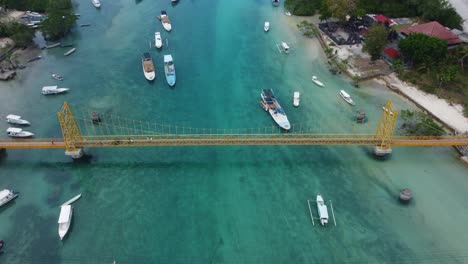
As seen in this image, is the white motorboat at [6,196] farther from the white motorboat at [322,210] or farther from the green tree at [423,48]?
the green tree at [423,48]

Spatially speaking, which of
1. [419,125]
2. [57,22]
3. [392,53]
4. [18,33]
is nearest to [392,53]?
[392,53]

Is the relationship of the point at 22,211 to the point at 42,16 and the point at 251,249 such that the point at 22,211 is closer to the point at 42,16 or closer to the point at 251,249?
the point at 251,249

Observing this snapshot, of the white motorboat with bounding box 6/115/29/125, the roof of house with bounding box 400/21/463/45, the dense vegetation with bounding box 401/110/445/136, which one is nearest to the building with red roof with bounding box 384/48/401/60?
the roof of house with bounding box 400/21/463/45

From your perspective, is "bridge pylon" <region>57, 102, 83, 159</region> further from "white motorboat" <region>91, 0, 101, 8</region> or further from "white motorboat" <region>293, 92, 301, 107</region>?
"white motorboat" <region>91, 0, 101, 8</region>

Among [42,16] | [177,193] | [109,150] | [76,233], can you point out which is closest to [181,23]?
[42,16]

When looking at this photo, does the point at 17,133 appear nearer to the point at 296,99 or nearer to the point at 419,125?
the point at 296,99

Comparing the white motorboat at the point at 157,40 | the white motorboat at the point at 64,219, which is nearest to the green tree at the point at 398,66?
the white motorboat at the point at 157,40
